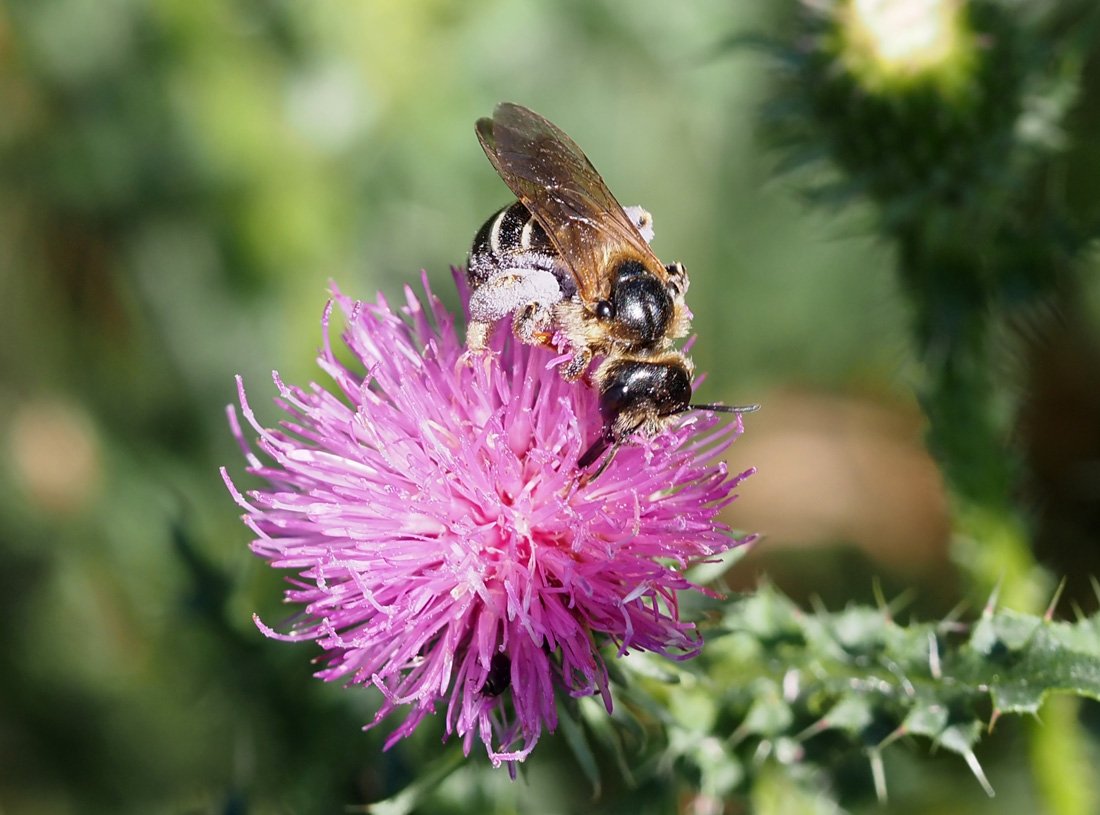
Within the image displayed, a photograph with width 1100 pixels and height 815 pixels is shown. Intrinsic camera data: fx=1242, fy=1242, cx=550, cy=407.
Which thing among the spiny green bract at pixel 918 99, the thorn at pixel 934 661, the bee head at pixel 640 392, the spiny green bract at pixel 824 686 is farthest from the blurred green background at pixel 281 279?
the bee head at pixel 640 392

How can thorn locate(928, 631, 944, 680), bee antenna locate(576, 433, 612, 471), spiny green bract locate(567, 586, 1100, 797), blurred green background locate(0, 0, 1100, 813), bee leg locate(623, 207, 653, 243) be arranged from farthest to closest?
1. blurred green background locate(0, 0, 1100, 813)
2. bee leg locate(623, 207, 653, 243)
3. thorn locate(928, 631, 944, 680)
4. spiny green bract locate(567, 586, 1100, 797)
5. bee antenna locate(576, 433, 612, 471)

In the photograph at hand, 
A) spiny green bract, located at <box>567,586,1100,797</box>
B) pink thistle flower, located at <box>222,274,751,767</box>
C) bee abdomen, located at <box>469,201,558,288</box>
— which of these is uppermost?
bee abdomen, located at <box>469,201,558,288</box>

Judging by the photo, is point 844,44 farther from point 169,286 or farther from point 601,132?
point 169,286

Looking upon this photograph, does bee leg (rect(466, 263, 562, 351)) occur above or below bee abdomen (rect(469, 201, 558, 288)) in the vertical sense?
below

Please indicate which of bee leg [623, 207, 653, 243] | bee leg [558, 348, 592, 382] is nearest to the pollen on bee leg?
bee leg [558, 348, 592, 382]

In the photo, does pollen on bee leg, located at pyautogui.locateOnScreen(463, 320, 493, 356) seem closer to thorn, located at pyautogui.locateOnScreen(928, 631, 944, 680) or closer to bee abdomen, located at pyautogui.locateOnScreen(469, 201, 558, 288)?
bee abdomen, located at pyautogui.locateOnScreen(469, 201, 558, 288)

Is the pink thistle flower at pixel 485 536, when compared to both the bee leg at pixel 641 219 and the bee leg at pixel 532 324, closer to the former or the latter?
the bee leg at pixel 532 324
